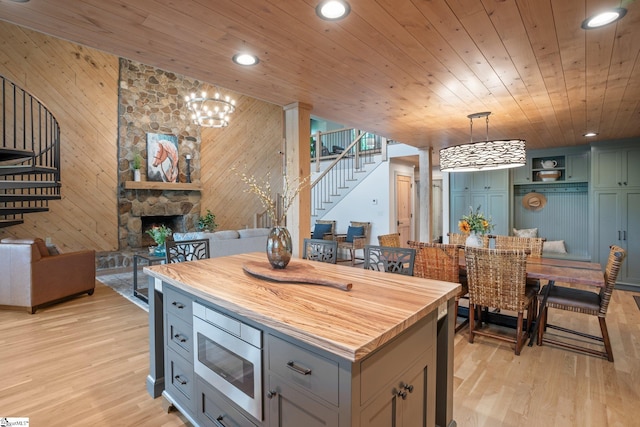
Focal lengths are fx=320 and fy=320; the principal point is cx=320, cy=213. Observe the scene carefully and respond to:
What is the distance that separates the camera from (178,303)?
187 cm

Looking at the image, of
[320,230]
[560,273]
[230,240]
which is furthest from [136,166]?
[560,273]

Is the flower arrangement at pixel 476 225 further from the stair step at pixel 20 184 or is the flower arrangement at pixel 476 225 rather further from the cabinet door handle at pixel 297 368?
the stair step at pixel 20 184

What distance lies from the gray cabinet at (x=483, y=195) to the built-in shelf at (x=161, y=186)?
18.7 feet

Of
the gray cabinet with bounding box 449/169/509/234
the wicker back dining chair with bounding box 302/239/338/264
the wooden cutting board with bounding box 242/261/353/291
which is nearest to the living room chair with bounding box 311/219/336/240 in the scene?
the gray cabinet with bounding box 449/169/509/234

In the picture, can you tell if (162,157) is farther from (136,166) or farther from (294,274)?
(294,274)

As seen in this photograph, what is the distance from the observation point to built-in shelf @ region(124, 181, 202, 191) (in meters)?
6.36

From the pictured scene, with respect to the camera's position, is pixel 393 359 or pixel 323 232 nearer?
pixel 393 359

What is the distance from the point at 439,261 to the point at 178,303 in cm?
240

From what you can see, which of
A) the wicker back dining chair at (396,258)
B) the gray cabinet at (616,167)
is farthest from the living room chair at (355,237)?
the wicker back dining chair at (396,258)

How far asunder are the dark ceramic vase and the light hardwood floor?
112 centimetres

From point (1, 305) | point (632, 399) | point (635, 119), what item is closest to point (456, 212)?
point (635, 119)

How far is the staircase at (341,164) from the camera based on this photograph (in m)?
7.59

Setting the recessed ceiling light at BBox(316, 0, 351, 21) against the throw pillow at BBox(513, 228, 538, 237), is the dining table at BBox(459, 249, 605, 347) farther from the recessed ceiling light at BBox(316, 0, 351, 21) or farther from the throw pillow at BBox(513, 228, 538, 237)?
the throw pillow at BBox(513, 228, 538, 237)

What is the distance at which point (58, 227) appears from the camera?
5730 mm
